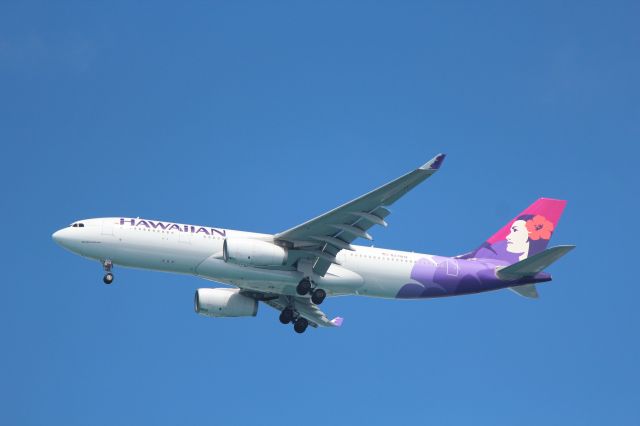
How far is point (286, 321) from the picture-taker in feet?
159

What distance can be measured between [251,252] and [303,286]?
11.0ft

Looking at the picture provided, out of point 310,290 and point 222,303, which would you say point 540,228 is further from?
point 222,303

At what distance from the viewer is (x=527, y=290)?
155 feet

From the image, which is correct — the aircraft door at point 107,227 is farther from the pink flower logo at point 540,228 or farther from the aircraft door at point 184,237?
the pink flower logo at point 540,228

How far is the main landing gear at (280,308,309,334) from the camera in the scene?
1912 inches

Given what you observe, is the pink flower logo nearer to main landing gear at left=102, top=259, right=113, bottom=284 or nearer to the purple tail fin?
the purple tail fin

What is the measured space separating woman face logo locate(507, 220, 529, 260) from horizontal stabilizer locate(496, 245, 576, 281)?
10.8ft

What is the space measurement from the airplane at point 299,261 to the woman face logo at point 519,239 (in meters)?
1.02

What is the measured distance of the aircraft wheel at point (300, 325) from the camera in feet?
160

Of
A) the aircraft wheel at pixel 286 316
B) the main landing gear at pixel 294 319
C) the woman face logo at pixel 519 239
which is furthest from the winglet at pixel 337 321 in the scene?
the woman face logo at pixel 519 239

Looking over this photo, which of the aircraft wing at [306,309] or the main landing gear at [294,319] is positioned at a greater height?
the aircraft wing at [306,309]

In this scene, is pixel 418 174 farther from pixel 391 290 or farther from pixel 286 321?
pixel 286 321

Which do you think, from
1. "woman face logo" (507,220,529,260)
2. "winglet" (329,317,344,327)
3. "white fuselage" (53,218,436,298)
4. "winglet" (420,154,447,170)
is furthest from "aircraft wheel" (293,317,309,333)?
"winglet" (420,154,447,170)

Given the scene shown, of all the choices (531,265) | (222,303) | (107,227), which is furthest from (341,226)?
(107,227)
